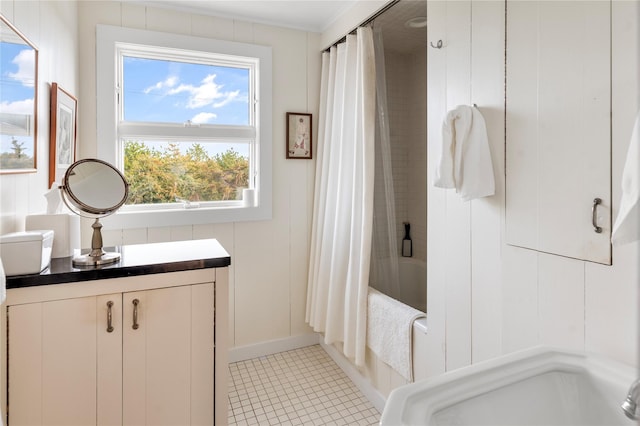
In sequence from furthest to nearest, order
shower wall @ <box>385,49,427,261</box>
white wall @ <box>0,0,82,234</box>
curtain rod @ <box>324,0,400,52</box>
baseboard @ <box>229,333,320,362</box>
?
1. shower wall @ <box>385,49,427,261</box>
2. baseboard @ <box>229,333,320,362</box>
3. curtain rod @ <box>324,0,400,52</box>
4. white wall @ <box>0,0,82,234</box>

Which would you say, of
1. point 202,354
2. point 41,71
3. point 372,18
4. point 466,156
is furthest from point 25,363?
point 372,18

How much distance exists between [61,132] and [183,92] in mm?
932

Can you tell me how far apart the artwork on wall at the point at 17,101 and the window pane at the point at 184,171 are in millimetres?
963

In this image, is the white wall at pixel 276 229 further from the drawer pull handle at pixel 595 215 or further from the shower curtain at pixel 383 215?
the drawer pull handle at pixel 595 215

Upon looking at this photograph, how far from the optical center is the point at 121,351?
59.5 inches

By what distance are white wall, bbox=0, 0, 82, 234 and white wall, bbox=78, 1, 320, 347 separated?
0.70 metres

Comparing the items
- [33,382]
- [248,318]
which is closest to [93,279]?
[33,382]

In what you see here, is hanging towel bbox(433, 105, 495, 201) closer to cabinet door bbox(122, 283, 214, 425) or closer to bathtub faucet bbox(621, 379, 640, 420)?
bathtub faucet bbox(621, 379, 640, 420)

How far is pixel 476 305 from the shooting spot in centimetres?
151

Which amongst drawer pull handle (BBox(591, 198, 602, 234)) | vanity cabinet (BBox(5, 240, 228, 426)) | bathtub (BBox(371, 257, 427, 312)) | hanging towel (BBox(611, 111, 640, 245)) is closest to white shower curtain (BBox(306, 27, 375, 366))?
bathtub (BBox(371, 257, 427, 312))

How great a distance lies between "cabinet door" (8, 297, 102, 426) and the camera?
4.49 feet

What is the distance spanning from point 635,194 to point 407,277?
2322 millimetres

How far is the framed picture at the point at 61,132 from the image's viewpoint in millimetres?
1771

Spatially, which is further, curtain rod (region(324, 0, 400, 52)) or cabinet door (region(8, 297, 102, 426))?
curtain rod (region(324, 0, 400, 52))
